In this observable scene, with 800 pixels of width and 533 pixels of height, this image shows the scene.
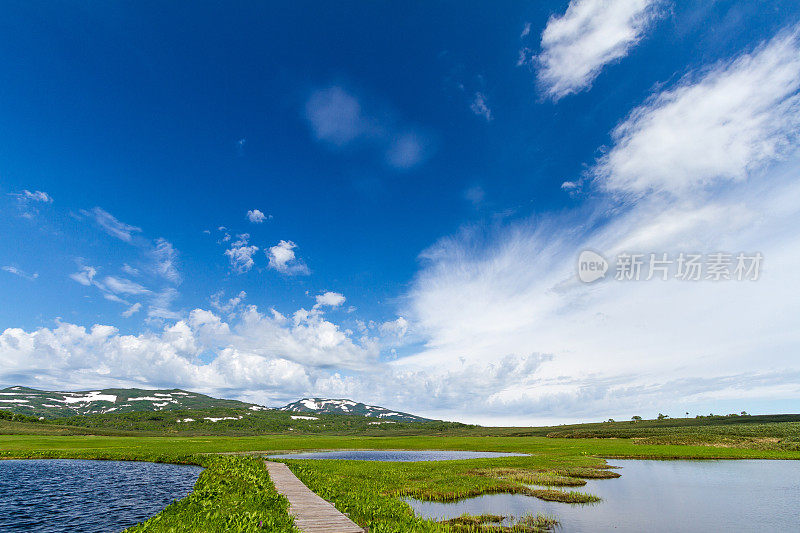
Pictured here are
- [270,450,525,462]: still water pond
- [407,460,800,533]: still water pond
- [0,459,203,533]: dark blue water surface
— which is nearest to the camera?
[407,460,800,533]: still water pond

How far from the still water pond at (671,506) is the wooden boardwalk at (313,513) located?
27.4ft

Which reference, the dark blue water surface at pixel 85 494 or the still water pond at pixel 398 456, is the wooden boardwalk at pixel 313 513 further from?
the still water pond at pixel 398 456

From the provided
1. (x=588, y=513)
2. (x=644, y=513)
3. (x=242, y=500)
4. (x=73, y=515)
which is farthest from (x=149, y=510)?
(x=644, y=513)

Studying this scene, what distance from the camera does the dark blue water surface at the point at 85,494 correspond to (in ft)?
89.4

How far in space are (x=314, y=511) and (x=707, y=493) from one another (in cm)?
3668

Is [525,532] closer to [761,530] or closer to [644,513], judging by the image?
[644,513]

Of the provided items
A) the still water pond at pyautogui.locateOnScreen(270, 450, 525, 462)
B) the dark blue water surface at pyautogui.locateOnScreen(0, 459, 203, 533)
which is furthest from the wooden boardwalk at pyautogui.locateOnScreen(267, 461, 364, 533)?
the still water pond at pyautogui.locateOnScreen(270, 450, 525, 462)

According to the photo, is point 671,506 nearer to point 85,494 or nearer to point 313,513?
point 313,513

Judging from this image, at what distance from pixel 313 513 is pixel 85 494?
2955cm

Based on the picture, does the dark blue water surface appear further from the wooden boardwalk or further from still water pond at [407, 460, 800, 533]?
still water pond at [407, 460, 800, 533]

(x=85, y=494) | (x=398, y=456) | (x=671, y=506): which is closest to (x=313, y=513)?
(x=671, y=506)

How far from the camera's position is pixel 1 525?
2659 cm

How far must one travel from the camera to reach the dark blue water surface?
89.4 ft

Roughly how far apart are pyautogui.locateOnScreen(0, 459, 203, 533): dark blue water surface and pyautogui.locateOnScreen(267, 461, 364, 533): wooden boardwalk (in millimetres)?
11039
